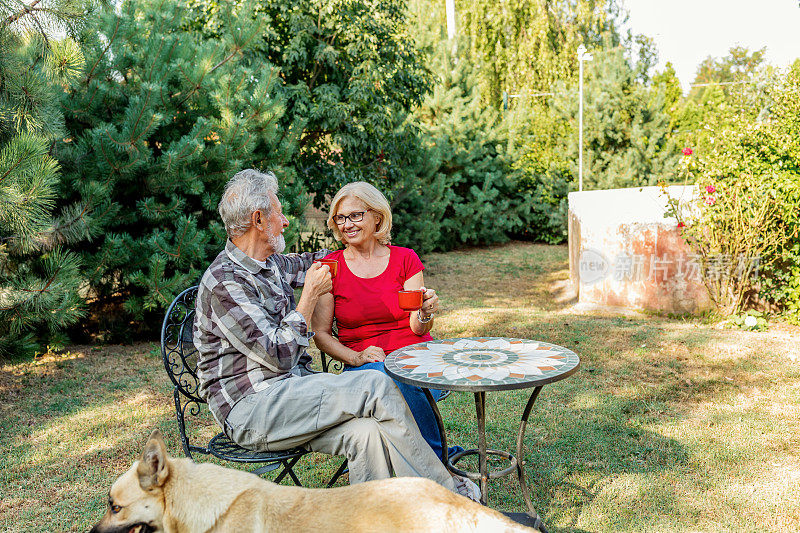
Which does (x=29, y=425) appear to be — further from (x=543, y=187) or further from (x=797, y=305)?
(x=543, y=187)

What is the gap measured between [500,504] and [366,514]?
162 centimetres

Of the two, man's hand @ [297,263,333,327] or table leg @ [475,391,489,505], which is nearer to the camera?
man's hand @ [297,263,333,327]

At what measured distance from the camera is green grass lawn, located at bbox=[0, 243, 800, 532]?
9.66 ft

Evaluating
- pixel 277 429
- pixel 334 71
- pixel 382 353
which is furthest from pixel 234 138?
pixel 277 429

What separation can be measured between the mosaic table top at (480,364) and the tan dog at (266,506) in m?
0.54

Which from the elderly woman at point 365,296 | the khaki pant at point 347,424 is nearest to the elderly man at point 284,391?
the khaki pant at point 347,424

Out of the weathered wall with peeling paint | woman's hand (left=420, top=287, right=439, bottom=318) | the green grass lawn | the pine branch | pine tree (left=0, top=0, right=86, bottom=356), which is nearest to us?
woman's hand (left=420, top=287, right=439, bottom=318)

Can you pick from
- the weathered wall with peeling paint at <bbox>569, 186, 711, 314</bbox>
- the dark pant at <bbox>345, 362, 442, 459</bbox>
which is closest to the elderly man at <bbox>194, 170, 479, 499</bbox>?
the dark pant at <bbox>345, 362, 442, 459</bbox>

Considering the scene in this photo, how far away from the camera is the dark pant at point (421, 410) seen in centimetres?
278

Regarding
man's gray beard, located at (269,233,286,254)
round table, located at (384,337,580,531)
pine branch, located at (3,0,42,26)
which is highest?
pine branch, located at (3,0,42,26)

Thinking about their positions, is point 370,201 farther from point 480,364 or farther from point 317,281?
point 480,364

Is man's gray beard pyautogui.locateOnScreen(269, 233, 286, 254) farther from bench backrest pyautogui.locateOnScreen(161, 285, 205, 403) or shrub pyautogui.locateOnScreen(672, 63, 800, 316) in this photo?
shrub pyautogui.locateOnScreen(672, 63, 800, 316)

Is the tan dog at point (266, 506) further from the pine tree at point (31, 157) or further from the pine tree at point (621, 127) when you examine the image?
the pine tree at point (621, 127)

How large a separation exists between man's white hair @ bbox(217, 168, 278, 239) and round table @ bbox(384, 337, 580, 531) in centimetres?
82
